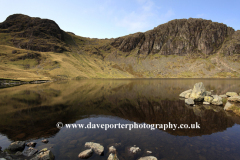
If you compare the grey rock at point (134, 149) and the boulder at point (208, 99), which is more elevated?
the grey rock at point (134, 149)

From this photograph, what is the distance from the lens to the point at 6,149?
10.5m

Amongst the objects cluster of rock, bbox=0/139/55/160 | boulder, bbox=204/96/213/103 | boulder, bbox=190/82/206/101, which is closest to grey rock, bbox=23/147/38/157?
cluster of rock, bbox=0/139/55/160

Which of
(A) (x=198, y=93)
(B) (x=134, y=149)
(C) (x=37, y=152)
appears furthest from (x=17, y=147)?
(A) (x=198, y=93)

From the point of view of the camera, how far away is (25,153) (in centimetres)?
998

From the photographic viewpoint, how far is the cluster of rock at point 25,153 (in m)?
9.18

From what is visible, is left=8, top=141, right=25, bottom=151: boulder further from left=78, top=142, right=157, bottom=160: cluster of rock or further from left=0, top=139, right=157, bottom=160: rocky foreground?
left=78, top=142, right=157, bottom=160: cluster of rock

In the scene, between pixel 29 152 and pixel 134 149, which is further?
pixel 134 149

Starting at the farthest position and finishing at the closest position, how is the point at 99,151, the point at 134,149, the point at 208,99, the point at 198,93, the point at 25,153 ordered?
1. the point at 198,93
2. the point at 208,99
3. the point at 134,149
4. the point at 99,151
5. the point at 25,153

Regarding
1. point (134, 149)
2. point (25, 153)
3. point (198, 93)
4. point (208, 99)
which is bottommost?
point (208, 99)

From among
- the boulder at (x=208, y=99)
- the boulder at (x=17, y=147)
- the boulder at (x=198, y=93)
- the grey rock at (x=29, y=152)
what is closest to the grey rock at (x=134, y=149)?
the grey rock at (x=29, y=152)

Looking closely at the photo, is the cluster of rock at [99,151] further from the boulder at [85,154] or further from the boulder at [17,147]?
the boulder at [17,147]

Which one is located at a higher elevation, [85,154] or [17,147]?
[17,147]

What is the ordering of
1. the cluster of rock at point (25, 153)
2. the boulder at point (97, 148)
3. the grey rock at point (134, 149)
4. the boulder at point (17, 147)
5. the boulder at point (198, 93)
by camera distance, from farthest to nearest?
the boulder at point (198, 93)
the grey rock at point (134, 149)
the boulder at point (17, 147)
the boulder at point (97, 148)
the cluster of rock at point (25, 153)

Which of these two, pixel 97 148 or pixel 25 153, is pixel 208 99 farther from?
pixel 25 153
